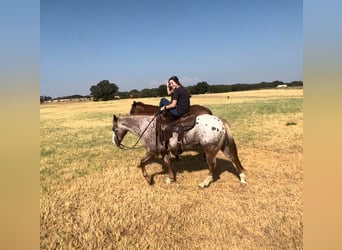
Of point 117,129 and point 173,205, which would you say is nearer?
point 173,205

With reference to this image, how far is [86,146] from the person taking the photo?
492 inches

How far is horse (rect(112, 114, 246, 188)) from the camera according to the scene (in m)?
6.63

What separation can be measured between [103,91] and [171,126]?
76.8 m

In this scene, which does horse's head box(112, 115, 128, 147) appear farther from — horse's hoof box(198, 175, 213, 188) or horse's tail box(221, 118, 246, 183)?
horse's tail box(221, 118, 246, 183)

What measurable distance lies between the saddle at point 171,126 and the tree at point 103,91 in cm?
7384

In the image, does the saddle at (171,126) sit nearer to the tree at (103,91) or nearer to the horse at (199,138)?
the horse at (199,138)

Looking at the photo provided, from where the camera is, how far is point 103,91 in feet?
262

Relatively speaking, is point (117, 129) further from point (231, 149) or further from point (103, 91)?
point (103, 91)

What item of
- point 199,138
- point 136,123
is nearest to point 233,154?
point 199,138

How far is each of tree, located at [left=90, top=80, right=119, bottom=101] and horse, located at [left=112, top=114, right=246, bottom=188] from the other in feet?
240

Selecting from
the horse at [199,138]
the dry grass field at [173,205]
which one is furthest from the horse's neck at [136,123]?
the dry grass field at [173,205]

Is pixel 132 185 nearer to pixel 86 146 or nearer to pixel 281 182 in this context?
pixel 281 182

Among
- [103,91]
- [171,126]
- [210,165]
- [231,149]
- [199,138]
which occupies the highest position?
[103,91]

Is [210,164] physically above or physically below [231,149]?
below
